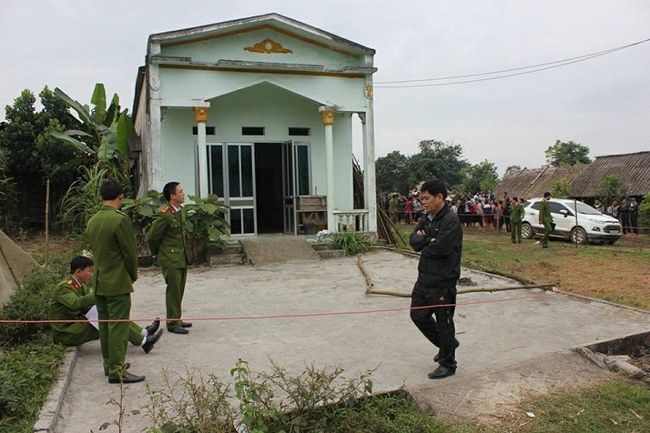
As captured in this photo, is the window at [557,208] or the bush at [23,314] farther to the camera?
the window at [557,208]

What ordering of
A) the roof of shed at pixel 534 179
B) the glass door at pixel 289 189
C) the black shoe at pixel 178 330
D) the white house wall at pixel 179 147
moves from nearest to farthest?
the black shoe at pixel 178 330
the white house wall at pixel 179 147
the glass door at pixel 289 189
the roof of shed at pixel 534 179

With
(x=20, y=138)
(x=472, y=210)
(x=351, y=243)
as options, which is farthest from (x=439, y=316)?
(x=472, y=210)

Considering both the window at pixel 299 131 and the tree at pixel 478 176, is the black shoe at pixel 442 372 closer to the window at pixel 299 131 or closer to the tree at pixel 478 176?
the window at pixel 299 131

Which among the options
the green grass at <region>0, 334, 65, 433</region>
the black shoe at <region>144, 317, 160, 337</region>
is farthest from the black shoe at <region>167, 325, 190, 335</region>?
the green grass at <region>0, 334, 65, 433</region>

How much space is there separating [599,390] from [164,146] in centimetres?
1132

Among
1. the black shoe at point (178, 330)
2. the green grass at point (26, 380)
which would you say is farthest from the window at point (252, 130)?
the green grass at point (26, 380)

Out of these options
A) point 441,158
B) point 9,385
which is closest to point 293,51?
point 9,385

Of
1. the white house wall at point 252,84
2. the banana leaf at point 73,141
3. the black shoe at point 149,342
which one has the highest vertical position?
Result: the white house wall at point 252,84

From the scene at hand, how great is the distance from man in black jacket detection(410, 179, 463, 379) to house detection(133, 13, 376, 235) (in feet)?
27.5

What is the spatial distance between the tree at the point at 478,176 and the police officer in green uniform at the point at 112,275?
131 ft

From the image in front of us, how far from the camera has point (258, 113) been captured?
14062 mm

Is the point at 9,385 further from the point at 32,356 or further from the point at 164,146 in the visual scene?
the point at 164,146

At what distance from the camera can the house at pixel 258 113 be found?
12.3 meters

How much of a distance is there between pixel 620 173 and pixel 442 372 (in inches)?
1074
